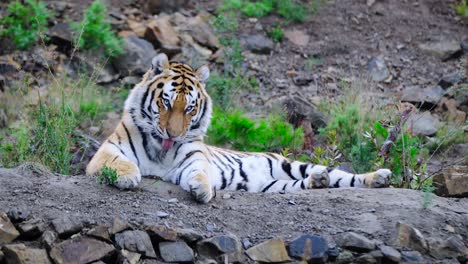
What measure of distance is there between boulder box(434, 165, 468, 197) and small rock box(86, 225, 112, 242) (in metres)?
3.26

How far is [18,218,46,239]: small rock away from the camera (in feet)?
15.0

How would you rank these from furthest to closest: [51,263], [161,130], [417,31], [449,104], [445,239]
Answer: [417,31] → [449,104] → [161,130] → [445,239] → [51,263]

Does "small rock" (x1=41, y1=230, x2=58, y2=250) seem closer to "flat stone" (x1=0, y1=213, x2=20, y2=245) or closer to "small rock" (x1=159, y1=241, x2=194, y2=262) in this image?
"flat stone" (x1=0, y1=213, x2=20, y2=245)

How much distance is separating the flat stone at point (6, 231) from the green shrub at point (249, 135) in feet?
12.5

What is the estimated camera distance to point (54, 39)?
10859 millimetres

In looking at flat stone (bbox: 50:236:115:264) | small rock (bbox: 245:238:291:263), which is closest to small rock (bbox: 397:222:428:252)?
small rock (bbox: 245:238:291:263)

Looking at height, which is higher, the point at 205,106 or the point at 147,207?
the point at 205,106

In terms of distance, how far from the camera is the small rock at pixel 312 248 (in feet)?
15.8

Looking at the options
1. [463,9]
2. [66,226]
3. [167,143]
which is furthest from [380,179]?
[463,9]

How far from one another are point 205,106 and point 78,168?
1.37 meters

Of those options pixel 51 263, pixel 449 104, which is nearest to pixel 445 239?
pixel 51 263

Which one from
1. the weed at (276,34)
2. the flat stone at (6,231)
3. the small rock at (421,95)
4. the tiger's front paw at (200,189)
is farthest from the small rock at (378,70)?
the flat stone at (6,231)

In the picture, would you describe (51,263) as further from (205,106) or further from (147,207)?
(205,106)

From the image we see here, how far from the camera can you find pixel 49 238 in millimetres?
4504
